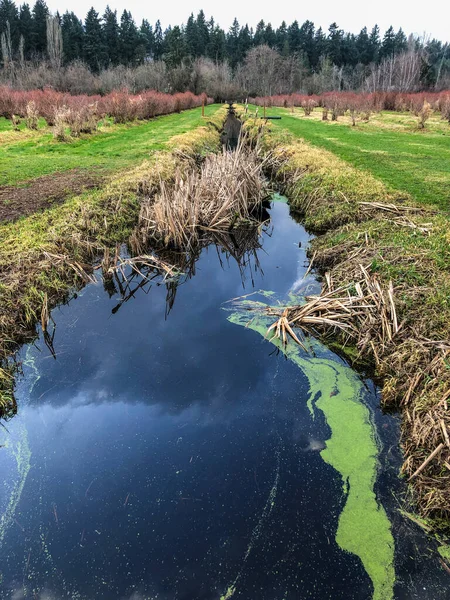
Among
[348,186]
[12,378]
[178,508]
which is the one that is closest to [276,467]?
[178,508]

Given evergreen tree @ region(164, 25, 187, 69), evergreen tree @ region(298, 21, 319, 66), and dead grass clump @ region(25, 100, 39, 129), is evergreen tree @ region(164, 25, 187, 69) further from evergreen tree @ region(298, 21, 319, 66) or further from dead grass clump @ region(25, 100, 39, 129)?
dead grass clump @ region(25, 100, 39, 129)

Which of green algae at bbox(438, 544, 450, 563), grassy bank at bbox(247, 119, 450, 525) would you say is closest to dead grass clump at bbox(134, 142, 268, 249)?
grassy bank at bbox(247, 119, 450, 525)

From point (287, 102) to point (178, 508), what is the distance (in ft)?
137

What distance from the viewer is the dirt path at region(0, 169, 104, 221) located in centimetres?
753

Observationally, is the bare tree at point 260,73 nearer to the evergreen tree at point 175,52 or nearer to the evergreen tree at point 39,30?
the evergreen tree at point 175,52

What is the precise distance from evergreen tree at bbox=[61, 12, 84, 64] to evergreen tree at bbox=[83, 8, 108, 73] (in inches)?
44.0

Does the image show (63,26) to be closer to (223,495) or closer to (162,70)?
(162,70)

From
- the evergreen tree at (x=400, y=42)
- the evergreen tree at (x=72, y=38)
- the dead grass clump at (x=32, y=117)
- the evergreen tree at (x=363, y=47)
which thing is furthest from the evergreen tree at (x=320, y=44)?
the dead grass clump at (x=32, y=117)

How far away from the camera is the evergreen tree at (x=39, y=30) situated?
181 feet

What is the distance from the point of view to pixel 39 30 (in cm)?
5609

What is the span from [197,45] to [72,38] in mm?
22783

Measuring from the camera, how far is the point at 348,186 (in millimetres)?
8570

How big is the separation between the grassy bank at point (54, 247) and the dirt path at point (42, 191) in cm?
43

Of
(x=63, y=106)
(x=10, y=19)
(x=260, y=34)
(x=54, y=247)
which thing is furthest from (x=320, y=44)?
(x=54, y=247)
